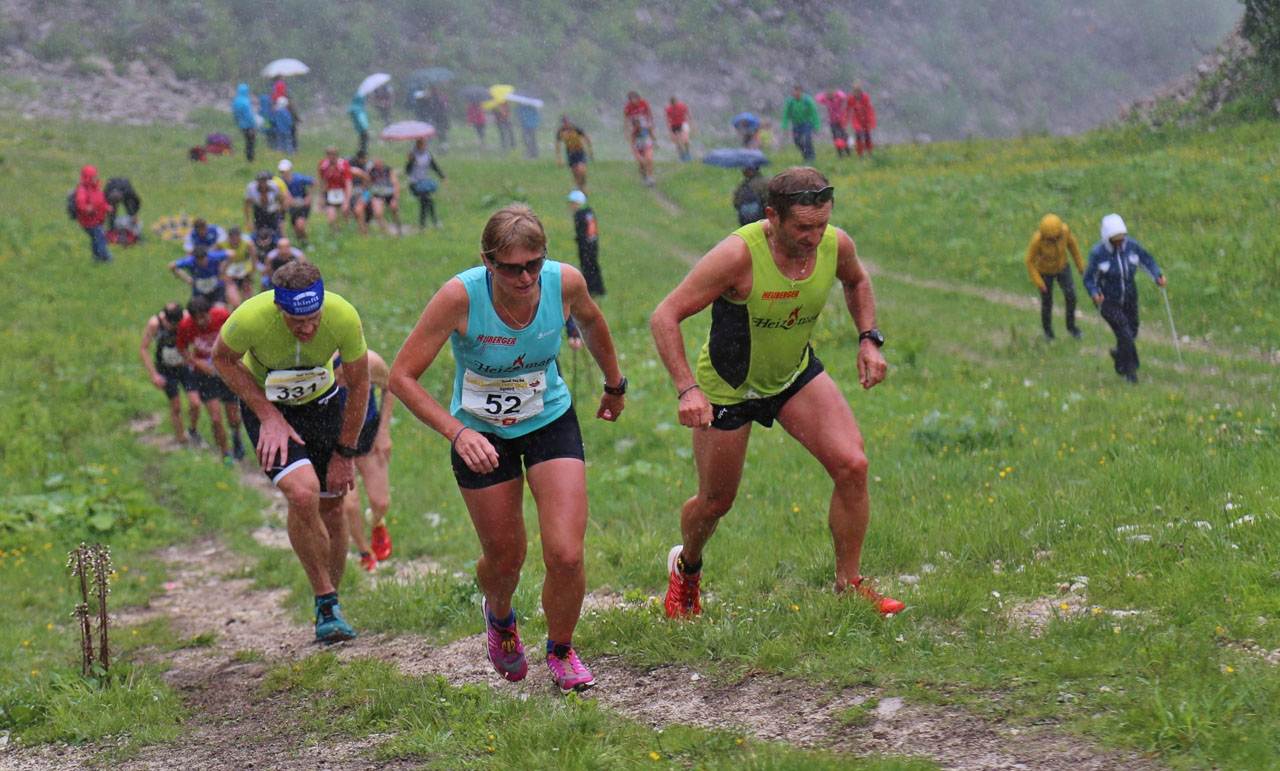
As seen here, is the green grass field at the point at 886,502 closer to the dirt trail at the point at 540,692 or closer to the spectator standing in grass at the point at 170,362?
the dirt trail at the point at 540,692

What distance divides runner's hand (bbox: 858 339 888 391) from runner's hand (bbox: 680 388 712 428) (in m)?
0.88

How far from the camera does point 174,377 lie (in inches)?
549

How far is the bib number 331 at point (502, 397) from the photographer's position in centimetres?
550

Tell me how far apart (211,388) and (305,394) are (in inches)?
283

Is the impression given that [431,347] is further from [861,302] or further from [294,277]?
[861,302]

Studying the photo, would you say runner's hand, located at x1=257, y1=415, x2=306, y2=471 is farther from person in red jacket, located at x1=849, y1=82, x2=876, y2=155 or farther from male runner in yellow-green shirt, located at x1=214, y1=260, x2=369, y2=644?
person in red jacket, located at x1=849, y1=82, x2=876, y2=155

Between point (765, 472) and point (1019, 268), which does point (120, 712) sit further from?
point (1019, 268)

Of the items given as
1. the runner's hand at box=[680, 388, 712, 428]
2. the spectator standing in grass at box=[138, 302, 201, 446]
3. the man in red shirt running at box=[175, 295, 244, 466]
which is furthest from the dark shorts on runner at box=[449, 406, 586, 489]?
the spectator standing in grass at box=[138, 302, 201, 446]

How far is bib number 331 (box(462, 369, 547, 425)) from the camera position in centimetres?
Answer: 550

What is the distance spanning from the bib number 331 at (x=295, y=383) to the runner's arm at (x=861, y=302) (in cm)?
314

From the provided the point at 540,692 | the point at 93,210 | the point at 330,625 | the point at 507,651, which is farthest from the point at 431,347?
the point at 93,210

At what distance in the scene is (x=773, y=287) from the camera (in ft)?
19.3

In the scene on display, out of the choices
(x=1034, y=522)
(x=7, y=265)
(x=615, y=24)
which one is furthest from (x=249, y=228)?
(x=615, y=24)

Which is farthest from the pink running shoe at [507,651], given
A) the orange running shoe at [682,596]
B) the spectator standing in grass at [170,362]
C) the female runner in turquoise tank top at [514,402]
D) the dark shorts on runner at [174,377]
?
the dark shorts on runner at [174,377]
